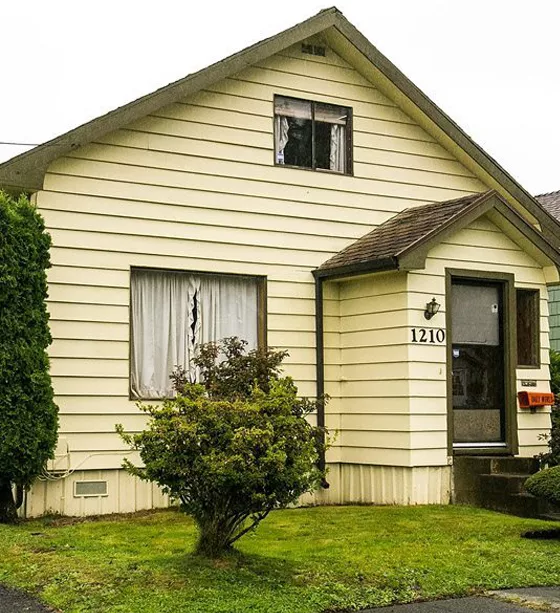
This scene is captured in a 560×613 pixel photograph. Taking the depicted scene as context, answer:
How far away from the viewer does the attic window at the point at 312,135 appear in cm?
1517

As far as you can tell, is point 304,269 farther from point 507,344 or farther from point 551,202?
point 551,202

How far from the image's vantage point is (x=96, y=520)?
12.6 meters

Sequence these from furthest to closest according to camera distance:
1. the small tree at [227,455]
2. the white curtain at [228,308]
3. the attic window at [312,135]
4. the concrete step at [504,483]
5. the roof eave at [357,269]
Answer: the attic window at [312,135] < the white curtain at [228,308] < the roof eave at [357,269] < the concrete step at [504,483] < the small tree at [227,455]

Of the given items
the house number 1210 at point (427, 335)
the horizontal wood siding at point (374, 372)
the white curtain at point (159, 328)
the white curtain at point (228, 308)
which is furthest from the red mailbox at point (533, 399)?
the white curtain at point (159, 328)

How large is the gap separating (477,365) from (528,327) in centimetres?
121

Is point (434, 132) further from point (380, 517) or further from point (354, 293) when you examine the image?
point (380, 517)

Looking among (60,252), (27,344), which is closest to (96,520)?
(27,344)

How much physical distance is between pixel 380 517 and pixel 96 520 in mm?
3333

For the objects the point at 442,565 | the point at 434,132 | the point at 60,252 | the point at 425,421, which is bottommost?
the point at 442,565

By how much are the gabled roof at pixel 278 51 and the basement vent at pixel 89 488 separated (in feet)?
11.8

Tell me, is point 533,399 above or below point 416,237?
below

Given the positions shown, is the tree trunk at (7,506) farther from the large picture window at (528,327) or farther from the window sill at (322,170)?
the large picture window at (528,327)

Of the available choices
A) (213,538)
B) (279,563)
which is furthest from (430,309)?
(213,538)

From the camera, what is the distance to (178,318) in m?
14.1
